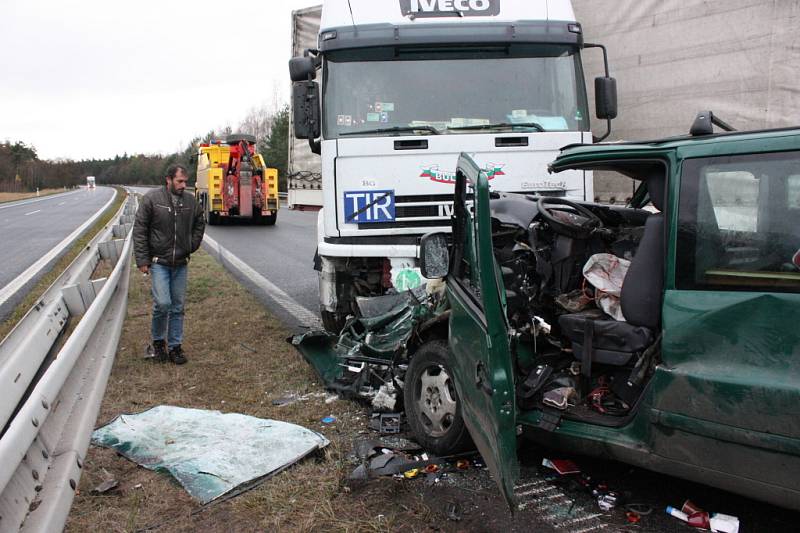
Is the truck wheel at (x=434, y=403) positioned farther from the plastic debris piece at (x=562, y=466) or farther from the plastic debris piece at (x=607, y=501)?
the plastic debris piece at (x=607, y=501)

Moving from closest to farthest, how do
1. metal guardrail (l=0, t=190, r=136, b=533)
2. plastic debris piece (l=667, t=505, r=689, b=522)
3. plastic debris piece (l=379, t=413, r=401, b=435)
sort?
metal guardrail (l=0, t=190, r=136, b=533), plastic debris piece (l=667, t=505, r=689, b=522), plastic debris piece (l=379, t=413, r=401, b=435)

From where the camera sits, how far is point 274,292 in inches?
387

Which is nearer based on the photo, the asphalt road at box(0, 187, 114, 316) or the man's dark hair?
the man's dark hair

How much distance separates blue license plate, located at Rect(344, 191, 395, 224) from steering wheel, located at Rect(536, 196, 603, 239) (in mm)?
2077

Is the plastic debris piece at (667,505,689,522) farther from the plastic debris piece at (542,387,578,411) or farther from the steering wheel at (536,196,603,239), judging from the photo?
the steering wheel at (536,196,603,239)

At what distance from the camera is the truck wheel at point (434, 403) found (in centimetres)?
391

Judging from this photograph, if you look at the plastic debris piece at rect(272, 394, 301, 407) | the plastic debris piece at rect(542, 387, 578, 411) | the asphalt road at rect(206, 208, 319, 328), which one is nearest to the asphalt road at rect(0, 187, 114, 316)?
the asphalt road at rect(206, 208, 319, 328)

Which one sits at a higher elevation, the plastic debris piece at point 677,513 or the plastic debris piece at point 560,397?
the plastic debris piece at point 560,397

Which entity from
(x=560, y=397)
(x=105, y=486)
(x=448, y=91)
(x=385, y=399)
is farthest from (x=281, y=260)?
(x=560, y=397)

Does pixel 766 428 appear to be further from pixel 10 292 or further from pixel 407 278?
pixel 10 292

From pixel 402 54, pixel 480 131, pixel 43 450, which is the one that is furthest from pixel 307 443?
pixel 402 54

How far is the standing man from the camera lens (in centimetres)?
623

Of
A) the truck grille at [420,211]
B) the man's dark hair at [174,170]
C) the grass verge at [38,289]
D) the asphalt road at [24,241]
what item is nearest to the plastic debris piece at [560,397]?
the truck grille at [420,211]

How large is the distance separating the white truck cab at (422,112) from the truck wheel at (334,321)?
121mm
